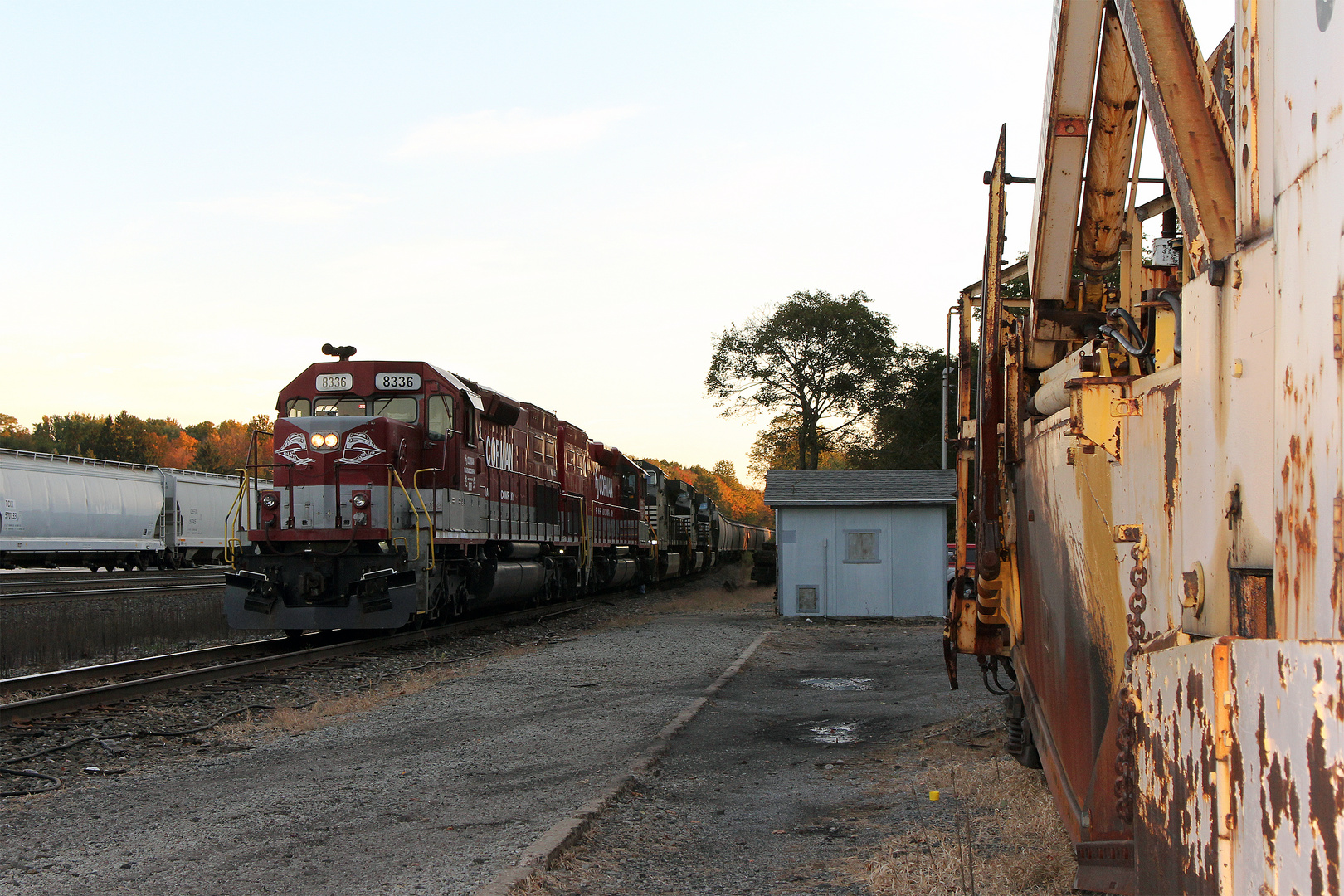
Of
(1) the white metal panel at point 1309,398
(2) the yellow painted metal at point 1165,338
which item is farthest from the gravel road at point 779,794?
(1) the white metal panel at point 1309,398

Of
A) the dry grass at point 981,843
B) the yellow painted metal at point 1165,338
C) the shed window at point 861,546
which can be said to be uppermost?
the yellow painted metal at point 1165,338

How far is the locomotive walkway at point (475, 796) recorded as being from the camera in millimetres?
4812

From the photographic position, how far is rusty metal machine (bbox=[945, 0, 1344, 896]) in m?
1.62

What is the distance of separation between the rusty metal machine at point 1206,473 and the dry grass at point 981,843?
0.51 m

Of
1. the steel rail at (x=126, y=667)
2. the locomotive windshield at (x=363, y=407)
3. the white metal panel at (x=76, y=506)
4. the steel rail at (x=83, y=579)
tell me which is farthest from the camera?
the white metal panel at (x=76, y=506)

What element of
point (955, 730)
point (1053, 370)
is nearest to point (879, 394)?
point (955, 730)

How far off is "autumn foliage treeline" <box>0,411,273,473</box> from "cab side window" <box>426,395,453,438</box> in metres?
65.7

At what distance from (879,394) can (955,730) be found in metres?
42.2

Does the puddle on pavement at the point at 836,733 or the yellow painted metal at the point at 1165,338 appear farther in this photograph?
the puddle on pavement at the point at 836,733

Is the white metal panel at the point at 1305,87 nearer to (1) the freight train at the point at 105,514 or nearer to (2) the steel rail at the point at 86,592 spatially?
(2) the steel rail at the point at 86,592

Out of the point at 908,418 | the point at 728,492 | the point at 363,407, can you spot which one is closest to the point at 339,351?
the point at 363,407

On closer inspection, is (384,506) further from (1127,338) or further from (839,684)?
(1127,338)

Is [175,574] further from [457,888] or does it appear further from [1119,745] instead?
[1119,745]

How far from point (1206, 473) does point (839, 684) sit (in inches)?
365
